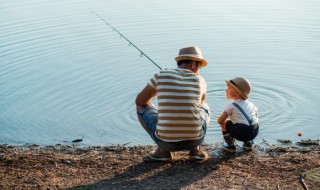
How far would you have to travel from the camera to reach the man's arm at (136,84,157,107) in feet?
15.0

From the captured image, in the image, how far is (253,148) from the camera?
17.9 ft

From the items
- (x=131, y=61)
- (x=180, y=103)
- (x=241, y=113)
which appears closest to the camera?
(x=180, y=103)

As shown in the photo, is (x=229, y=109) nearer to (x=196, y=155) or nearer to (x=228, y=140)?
(x=228, y=140)

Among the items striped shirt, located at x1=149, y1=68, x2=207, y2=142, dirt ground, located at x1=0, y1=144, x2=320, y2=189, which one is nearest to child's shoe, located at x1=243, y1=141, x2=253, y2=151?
dirt ground, located at x1=0, y1=144, x2=320, y2=189

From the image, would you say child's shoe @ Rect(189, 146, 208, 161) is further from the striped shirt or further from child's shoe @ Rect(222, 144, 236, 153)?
child's shoe @ Rect(222, 144, 236, 153)

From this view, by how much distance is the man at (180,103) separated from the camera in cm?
436

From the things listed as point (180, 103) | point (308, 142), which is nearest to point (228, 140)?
point (180, 103)

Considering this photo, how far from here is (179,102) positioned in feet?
14.3

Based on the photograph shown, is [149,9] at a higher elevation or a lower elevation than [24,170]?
higher

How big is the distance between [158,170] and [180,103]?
0.72 meters

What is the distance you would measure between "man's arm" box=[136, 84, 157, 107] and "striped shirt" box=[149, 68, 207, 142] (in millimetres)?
136

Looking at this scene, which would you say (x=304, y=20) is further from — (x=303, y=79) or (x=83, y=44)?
(x=83, y=44)

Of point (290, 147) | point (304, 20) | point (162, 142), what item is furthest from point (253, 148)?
point (304, 20)

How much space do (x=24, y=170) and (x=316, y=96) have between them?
13.9 ft
